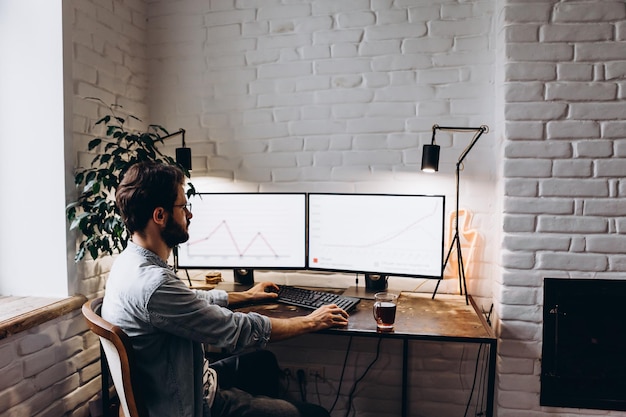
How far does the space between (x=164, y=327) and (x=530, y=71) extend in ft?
5.55

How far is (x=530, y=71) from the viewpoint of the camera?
191 centimetres

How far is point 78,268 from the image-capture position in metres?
2.01

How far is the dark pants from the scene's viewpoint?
1523 mm

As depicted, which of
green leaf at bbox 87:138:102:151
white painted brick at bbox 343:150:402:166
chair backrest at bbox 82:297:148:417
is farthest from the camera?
white painted brick at bbox 343:150:402:166

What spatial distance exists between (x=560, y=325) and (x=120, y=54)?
2379 mm

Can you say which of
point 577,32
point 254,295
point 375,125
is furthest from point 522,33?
point 254,295

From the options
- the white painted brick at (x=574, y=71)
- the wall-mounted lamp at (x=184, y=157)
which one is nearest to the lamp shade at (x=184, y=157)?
the wall-mounted lamp at (x=184, y=157)

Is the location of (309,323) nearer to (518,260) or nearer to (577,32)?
(518,260)

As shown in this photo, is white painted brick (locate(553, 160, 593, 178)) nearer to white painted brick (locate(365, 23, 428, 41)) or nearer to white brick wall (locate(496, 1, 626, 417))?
white brick wall (locate(496, 1, 626, 417))

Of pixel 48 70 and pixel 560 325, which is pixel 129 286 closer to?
pixel 48 70

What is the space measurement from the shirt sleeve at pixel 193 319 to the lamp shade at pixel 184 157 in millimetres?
1043

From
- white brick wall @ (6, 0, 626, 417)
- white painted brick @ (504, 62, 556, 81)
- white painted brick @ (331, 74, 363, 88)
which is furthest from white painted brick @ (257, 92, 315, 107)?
white painted brick @ (504, 62, 556, 81)

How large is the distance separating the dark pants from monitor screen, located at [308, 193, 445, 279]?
1.69ft

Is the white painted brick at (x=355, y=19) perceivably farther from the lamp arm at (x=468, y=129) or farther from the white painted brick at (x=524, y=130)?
the white painted brick at (x=524, y=130)
